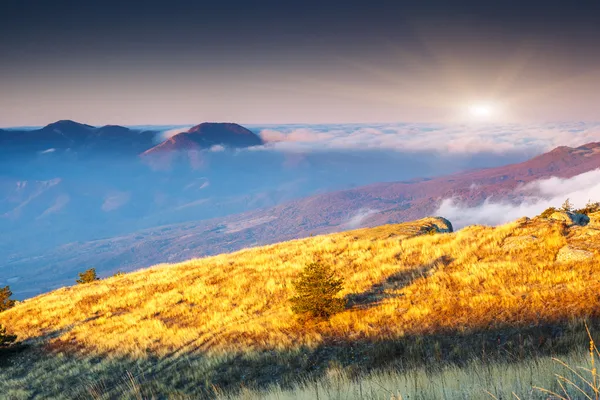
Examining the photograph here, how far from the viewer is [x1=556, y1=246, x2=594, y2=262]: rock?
12.1m

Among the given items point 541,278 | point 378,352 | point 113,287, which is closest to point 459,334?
point 378,352

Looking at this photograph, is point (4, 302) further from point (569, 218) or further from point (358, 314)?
point (569, 218)

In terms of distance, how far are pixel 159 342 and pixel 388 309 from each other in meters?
8.00

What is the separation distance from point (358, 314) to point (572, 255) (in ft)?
24.2

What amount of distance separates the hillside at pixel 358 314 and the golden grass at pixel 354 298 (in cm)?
6

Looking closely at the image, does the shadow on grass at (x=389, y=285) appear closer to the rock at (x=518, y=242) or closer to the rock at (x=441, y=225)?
the rock at (x=518, y=242)

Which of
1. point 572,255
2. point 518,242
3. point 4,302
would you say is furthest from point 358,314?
point 4,302

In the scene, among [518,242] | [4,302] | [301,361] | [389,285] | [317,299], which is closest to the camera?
[301,361]

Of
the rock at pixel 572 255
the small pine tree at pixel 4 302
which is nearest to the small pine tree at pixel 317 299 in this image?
the rock at pixel 572 255

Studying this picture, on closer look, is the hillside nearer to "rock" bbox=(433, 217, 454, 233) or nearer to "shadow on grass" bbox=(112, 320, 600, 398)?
"shadow on grass" bbox=(112, 320, 600, 398)

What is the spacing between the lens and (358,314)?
38.0ft

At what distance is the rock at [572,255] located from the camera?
12.1 metres

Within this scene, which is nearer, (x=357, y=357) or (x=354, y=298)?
(x=357, y=357)

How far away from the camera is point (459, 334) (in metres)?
8.86
